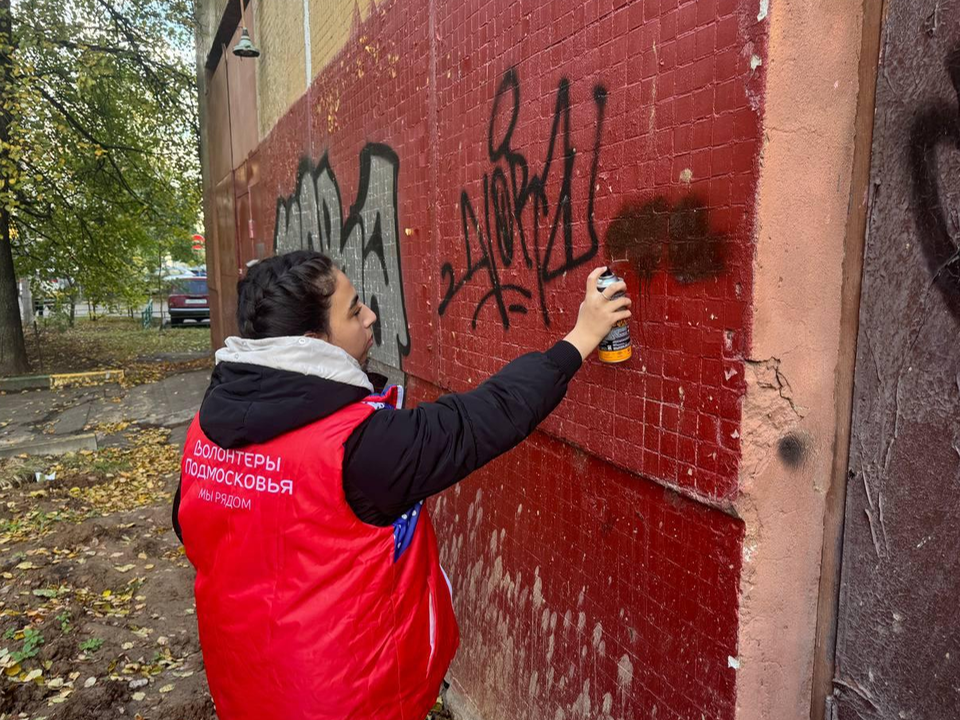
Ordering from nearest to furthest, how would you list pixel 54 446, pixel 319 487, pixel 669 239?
pixel 319 487 → pixel 669 239 → pixel 54 446

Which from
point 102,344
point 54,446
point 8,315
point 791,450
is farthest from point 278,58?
point 102,344

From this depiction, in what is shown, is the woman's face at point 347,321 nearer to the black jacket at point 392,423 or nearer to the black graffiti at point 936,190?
the black jacket at point 392,423

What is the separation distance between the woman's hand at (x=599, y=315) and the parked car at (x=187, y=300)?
22.6 metres

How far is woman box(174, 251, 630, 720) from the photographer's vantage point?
173 cm

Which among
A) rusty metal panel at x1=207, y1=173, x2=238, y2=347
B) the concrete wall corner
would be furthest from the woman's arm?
rusty metal panel at x1=207, y1=173, x2=238, y2=347

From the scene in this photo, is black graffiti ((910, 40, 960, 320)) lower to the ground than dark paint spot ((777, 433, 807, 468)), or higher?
higher

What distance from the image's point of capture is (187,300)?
22.9 metres

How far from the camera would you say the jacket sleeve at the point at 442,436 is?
171 centimetres

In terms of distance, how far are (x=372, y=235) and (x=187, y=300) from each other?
2043 cm

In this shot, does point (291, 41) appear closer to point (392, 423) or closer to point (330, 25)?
point (330, 25)

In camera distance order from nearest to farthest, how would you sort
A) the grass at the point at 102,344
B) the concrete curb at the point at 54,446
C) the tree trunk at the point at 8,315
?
the concrete curb at the point at 54,446
the tree trunk at the point at 8,315
the grass at the point at 102,344

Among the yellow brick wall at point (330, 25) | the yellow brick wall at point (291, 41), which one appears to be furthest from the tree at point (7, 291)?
the yellow brick wall at point (330, 25)

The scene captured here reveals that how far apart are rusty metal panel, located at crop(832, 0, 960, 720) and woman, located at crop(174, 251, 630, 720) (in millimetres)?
678

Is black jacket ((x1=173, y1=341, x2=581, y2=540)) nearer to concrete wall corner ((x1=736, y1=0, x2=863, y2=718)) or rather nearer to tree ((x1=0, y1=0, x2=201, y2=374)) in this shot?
concrete wall corner ((x1=736, y1=0, x2=863, y2=718))
